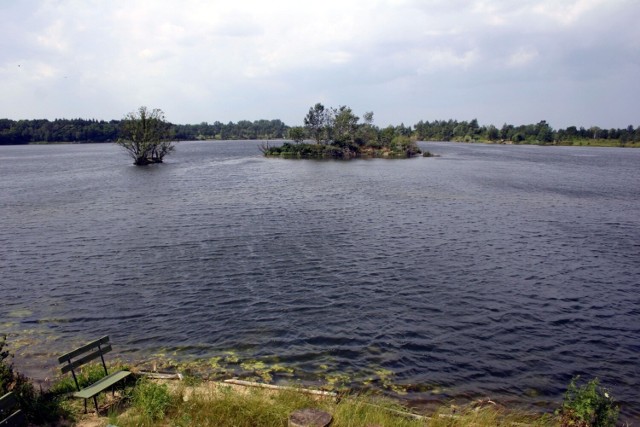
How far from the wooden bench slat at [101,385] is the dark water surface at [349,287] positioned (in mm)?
3188

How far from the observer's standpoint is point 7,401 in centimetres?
958

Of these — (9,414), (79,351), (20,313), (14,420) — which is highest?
(79,351)

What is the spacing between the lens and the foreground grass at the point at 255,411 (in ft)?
33.9

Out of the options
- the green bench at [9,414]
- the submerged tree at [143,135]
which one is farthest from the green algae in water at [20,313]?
the submerged tree at [143,135]

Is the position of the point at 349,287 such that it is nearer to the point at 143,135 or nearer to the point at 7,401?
the point at 7,401

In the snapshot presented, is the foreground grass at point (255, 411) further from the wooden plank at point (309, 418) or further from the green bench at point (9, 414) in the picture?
the green bench at point (9, 414)

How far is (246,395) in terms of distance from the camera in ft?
37.8

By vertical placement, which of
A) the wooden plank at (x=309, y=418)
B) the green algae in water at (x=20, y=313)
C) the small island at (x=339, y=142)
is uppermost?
the small island at (x=339, y=142)

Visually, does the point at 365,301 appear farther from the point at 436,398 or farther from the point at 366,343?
the point at 436,398

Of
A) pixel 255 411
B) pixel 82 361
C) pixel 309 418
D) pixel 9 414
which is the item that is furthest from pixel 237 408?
pixel 9 414

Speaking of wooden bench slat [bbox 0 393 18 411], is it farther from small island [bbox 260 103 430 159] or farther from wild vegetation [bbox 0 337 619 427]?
small island [bbox 260 103 430 159]

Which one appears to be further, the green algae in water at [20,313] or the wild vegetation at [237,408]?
the green algae in water at [20,313]

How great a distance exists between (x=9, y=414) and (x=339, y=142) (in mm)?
121304

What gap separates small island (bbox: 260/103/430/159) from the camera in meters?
124
